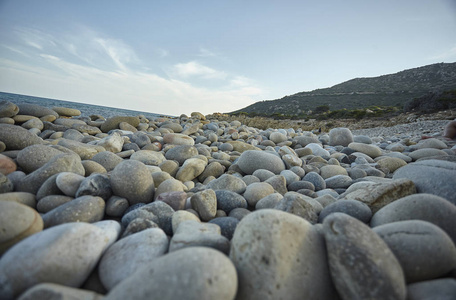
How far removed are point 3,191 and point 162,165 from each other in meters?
1.54

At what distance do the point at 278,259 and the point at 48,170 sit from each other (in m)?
2.06

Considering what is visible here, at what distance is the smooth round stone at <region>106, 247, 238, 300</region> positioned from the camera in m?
0.75

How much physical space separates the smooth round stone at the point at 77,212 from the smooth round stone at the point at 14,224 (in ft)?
0.64

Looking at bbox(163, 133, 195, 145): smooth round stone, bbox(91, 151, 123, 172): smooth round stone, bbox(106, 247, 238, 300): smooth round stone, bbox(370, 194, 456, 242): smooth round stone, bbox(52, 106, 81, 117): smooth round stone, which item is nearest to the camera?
bbox(106, 247, 238, 300): smooth round stone

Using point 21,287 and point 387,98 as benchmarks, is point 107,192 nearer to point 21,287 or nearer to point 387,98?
point 21,287

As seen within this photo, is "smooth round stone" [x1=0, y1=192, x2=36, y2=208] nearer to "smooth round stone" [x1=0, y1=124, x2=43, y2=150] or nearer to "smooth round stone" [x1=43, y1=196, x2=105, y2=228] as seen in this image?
"smooth round stone" [x1=43, y1=196, x2=105, y2=228]

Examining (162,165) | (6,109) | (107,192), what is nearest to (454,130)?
(162,165)

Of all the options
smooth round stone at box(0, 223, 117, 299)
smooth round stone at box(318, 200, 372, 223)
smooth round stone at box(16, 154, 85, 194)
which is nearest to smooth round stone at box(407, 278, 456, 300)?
smooth round stone at box(318, 200, 372, 223)

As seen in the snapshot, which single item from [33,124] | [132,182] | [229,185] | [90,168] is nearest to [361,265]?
[229,185]

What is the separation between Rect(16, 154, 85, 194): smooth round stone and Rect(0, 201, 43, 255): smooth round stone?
2.82 ft

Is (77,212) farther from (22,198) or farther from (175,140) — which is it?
(175,140)

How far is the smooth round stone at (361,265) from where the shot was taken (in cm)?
82

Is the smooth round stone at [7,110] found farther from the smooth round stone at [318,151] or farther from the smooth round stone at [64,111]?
the smooth round stone at [318,151]

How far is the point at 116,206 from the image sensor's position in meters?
1.70
